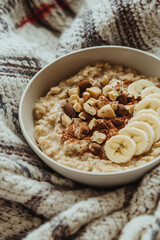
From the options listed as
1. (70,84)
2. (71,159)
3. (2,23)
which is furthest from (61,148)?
(2,23)

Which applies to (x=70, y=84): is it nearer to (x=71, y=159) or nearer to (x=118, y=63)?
(x=118, y=63)

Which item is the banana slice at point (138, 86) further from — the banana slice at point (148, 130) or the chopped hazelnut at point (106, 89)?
the banana slice at point (148, 130)

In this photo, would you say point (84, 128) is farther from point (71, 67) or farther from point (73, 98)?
point (71, 67)

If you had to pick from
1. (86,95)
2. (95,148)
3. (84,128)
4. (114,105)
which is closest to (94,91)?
(86,95)

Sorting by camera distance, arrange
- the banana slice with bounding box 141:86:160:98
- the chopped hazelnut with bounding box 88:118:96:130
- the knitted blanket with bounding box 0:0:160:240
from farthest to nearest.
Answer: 1. the banana slice with bounding box 141:86:160:98
2. the chopped hazelnut with bounding box 88:118:96:130
3. the knitted blanket with bounding box 0:0:160:240

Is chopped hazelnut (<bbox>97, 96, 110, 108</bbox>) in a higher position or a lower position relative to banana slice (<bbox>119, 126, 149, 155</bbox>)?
higher

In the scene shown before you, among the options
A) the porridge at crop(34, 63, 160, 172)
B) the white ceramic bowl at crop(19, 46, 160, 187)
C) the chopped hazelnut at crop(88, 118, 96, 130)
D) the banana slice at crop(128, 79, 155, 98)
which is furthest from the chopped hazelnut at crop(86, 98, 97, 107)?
the white ceramic bowl at crop(19, 46, 160, 187)

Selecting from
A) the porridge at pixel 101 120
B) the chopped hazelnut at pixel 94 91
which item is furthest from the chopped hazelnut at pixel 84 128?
the chopped hazelnut at pixel 94 91

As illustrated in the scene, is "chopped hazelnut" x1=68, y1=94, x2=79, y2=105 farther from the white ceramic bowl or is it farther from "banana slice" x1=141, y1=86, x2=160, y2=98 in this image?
"banana slice" x1=141, y1=86, x2=160, y2=98
